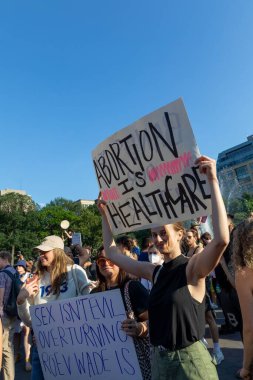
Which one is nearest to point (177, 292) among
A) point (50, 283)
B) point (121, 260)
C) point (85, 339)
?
point (121, 260)

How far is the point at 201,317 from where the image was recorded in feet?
6.75

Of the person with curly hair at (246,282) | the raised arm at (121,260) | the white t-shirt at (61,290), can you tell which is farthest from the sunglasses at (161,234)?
the white t-shirt at (61,290)

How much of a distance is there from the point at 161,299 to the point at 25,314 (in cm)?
194

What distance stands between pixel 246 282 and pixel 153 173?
97 cm

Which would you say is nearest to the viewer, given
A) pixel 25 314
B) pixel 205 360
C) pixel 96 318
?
pixel 205 360

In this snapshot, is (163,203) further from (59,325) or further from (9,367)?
(9,367)

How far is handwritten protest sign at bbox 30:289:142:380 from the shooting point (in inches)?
110

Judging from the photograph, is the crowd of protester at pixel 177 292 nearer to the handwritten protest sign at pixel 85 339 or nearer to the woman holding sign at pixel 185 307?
the woman holding sign at pixel 185 307

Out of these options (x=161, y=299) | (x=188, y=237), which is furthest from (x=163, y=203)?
(x=188, y=237)

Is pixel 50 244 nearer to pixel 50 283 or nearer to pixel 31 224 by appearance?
pixel 50 283

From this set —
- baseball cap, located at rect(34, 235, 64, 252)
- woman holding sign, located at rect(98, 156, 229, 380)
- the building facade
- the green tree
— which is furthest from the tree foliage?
woman holding sign, located at rect(98, 156, 229, 380)

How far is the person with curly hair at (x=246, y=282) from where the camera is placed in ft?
6.92

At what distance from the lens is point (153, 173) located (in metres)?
2.60

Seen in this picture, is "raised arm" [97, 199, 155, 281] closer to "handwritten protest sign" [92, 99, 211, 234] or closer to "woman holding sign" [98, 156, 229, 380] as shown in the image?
"handwritten protest sign" [92, 99, 211, 234]
